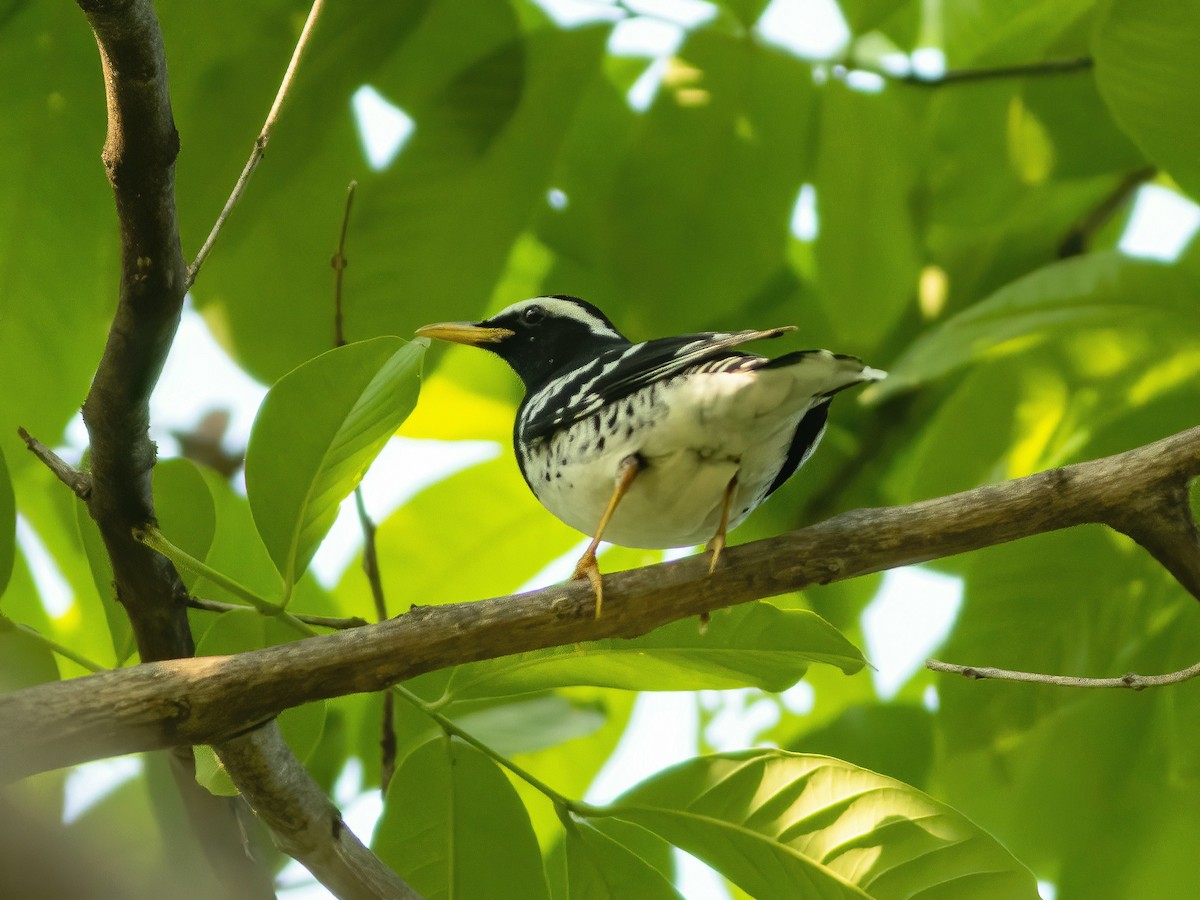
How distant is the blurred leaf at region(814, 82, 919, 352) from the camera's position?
3.67 m

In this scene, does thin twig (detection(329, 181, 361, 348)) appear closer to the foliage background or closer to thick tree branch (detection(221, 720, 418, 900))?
the foliage background

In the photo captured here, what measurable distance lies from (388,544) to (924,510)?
1.83 meters

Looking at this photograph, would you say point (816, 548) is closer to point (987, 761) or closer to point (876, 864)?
point (876, 864)

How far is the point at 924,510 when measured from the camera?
8.22 feet

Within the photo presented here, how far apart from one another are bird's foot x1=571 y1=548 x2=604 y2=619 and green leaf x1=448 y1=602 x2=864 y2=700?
0.12m

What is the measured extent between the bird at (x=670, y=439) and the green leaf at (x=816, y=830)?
0.68m

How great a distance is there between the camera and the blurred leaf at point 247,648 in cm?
249

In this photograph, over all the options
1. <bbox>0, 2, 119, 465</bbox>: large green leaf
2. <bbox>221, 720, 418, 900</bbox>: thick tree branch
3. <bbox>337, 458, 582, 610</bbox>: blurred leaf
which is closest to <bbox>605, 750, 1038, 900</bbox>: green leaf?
<bbox>221, 720, 418, 900</bbox>: thick tree branch

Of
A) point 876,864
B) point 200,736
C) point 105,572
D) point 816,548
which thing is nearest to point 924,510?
point 816,548

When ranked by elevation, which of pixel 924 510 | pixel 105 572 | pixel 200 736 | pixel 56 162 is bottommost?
pixel 200 736

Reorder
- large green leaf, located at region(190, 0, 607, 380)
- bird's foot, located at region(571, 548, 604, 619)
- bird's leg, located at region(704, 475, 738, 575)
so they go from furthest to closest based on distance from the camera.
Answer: large green leaf, located at region(190, 0, 607, 380), bird's leg, located at region(704, 475, 738, 575), bird's foot, located at region(571, 548, 604, 619)

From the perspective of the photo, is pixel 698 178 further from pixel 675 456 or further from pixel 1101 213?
pixel 1101 213

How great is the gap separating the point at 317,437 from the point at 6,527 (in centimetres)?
65

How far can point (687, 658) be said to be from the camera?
2502mm
